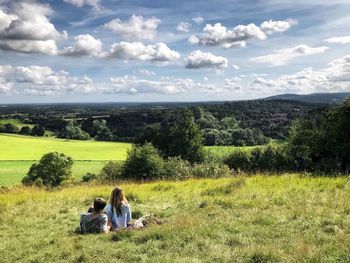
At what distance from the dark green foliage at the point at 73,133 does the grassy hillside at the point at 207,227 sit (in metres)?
115

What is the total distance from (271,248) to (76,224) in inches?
265

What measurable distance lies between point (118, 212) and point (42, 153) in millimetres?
84537

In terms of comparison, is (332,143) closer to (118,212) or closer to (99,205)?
(118,212)

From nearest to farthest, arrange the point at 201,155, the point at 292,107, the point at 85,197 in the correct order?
the point at 85,197
the point at 201,155
the point at 292,107

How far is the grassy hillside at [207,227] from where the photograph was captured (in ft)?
28.3

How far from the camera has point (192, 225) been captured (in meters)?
10.7

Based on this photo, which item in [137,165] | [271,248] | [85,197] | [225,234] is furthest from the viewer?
[137,165]

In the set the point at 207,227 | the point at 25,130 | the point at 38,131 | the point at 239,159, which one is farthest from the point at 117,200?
the point at 25,130

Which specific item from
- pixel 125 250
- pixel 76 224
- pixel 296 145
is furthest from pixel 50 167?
pixel 125 250

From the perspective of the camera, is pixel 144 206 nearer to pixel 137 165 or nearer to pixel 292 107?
pixel 137 165

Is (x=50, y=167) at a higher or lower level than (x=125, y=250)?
lower

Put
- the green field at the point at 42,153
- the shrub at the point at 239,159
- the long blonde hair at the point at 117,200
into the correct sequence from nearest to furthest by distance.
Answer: the long blonde hair at the point at 117,200, the green field at the point at 42,153, the shrub at the point at 239,159

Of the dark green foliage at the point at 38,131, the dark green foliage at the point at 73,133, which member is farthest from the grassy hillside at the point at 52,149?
the dark green foliage at the point at 73,133

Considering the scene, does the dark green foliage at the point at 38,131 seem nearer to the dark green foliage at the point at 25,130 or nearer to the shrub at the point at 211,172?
the dark green foliage at the point at 25,130
